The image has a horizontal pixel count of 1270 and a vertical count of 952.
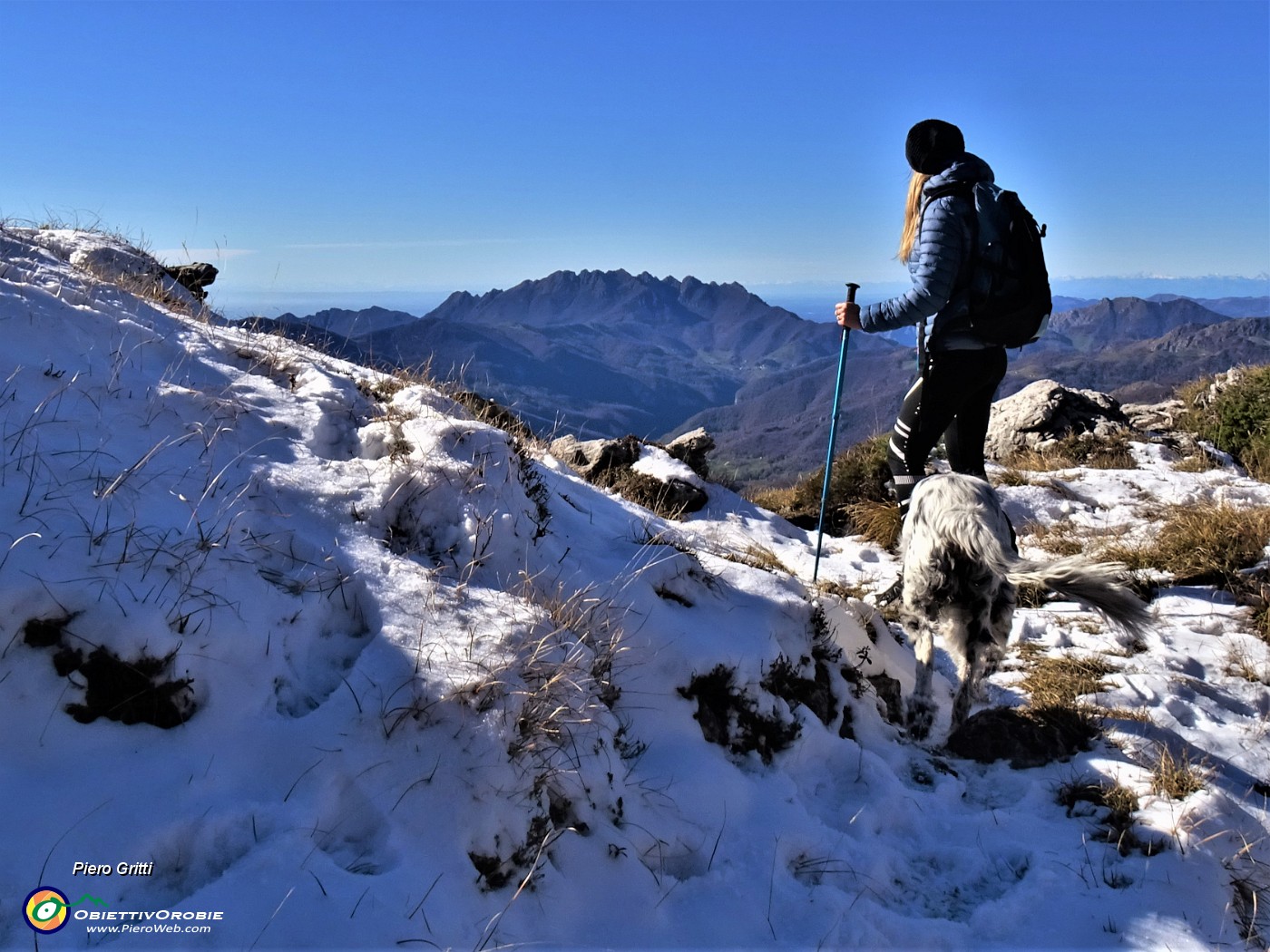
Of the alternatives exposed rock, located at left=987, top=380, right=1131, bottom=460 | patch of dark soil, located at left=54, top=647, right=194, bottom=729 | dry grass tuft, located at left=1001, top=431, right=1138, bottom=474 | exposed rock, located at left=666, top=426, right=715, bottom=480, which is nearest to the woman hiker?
exposed rock, located at left=666, top=426, right=715, bottom=480

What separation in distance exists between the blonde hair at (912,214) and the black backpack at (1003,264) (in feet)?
1.45

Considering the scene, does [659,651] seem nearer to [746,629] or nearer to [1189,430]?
[746,629]

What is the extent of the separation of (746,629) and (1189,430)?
45.0 ft

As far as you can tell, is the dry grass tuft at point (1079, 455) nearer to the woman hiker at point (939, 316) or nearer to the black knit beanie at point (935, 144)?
the woman hiker at point (939, 316)

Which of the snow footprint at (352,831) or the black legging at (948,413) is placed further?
the black legging at (948,413)

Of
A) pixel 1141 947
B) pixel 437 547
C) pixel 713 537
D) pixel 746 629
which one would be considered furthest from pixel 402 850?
pixel 713 537

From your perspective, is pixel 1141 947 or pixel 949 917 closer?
pixel 1141 947

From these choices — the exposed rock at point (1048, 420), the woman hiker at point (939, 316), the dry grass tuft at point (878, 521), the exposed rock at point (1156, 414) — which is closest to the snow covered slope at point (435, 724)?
the woman hiker at point (939, 316)

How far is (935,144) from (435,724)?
16.8 feet

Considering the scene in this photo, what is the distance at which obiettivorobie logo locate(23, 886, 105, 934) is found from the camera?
2.08m

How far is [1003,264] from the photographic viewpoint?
5340 mm

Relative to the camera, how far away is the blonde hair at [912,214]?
5.83 metres

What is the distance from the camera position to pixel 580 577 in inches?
181

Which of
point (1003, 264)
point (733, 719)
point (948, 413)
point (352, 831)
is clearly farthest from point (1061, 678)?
point (352, 831)
